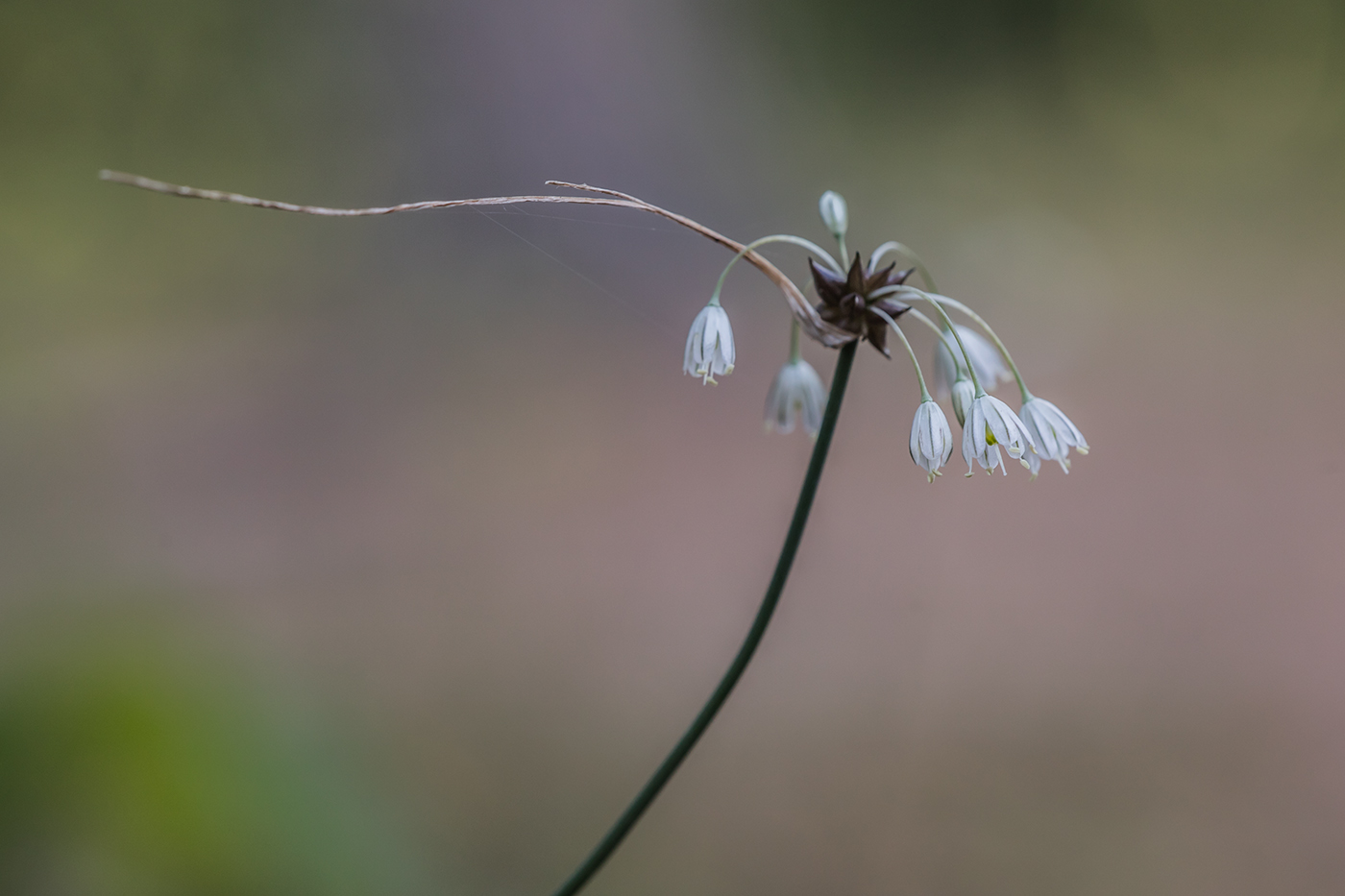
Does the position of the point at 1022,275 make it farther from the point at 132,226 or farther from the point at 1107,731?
the point at 132,226

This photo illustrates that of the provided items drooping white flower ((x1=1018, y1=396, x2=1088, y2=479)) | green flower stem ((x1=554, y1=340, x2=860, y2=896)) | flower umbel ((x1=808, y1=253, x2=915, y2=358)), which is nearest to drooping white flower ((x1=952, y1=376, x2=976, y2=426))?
drooping white flower ((x1=1018, y1=396, x2=1088, y2=479))

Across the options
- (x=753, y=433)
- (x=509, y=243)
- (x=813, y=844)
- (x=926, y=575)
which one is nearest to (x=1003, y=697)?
(x=926, y=575)

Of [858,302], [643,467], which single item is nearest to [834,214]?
[858,302]

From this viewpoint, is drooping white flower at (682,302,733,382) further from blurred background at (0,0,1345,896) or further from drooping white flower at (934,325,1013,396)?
blurred background at (0,0,1345,896)

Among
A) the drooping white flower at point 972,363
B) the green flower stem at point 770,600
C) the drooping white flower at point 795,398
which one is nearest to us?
the green flower stem at point 770,600

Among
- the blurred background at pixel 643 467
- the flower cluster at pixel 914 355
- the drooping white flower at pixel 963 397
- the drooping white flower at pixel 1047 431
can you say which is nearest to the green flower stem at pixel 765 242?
the flower cluster at pixel 914 355

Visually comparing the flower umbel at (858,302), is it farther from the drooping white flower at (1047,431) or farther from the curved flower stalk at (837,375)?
the drooping white flower at (1047,431)

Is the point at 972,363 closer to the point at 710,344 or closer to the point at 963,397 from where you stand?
the point at 963,397

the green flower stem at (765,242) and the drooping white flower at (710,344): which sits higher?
the green flower stem at (765,242)
